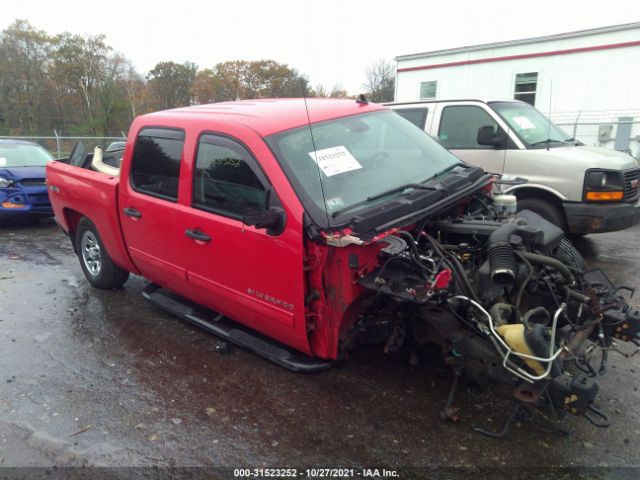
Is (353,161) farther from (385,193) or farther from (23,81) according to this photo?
(23,81)

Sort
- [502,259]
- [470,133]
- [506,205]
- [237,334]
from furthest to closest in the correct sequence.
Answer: [470,133]
[237,334]
[506,205]
[502,259]

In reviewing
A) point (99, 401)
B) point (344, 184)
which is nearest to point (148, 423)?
point (99, 401)

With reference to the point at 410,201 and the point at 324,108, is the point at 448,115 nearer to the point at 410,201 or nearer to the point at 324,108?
the point at 324,108

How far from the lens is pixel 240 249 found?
3.26 metres

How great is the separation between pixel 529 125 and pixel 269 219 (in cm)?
489

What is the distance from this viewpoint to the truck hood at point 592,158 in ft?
18.1

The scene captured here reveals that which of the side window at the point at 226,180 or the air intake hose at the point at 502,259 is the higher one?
the side window at the point at 226,180

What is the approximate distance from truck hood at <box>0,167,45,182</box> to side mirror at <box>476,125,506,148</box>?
291 inches

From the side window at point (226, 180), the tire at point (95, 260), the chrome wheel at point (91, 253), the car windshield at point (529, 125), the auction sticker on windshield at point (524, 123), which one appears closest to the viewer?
the side window at point (226, 180)

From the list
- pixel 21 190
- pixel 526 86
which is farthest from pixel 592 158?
pixel 526 86

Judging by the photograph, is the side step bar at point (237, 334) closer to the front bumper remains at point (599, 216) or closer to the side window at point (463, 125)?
the front bumper remains at point (599, 216)

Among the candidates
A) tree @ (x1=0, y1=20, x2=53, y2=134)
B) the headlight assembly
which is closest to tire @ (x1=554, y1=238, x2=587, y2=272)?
the headlight assembly

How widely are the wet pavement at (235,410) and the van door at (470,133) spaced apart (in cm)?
322

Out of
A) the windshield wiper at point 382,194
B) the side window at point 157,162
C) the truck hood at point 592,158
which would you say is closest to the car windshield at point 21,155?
the side window at point 157,162
